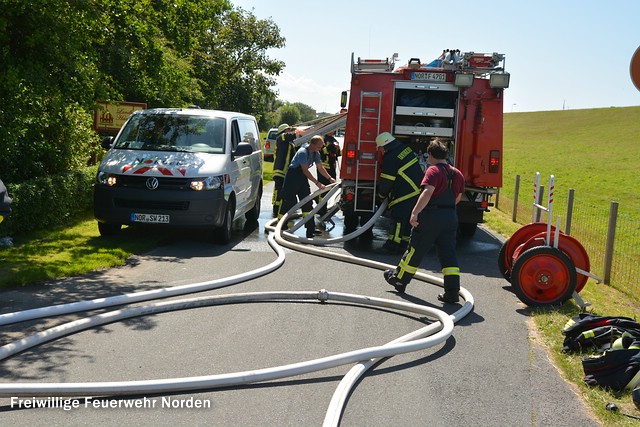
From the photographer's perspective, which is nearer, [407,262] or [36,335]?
[36,335]

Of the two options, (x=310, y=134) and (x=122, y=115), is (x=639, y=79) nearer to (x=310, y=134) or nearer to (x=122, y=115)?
(x=310, y=134)

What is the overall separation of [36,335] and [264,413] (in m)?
2.13

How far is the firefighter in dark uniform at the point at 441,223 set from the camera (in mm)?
8078

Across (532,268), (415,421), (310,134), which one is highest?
(310,134)

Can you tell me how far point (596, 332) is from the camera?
243 inches

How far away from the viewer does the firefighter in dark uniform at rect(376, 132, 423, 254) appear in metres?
11.1

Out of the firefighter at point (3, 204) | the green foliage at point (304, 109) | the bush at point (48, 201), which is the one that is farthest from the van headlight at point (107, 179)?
the green foliage at point (304, 109)

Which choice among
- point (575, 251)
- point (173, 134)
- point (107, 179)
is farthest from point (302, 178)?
point (575, 251)

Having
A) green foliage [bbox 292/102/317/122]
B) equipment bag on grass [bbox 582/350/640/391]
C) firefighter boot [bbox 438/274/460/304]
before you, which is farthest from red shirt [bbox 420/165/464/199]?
green foliage [bbox 292/102/317/122]

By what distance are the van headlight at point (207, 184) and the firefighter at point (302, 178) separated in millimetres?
1970

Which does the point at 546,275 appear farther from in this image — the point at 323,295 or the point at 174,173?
the point at 174,173

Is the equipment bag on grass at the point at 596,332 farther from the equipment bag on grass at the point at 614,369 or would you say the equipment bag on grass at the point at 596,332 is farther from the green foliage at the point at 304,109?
the green foliage at the point at 304,109

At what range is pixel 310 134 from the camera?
14.8 meters

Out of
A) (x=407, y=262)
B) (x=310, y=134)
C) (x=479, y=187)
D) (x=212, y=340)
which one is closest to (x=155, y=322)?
(x=212, y=340)
